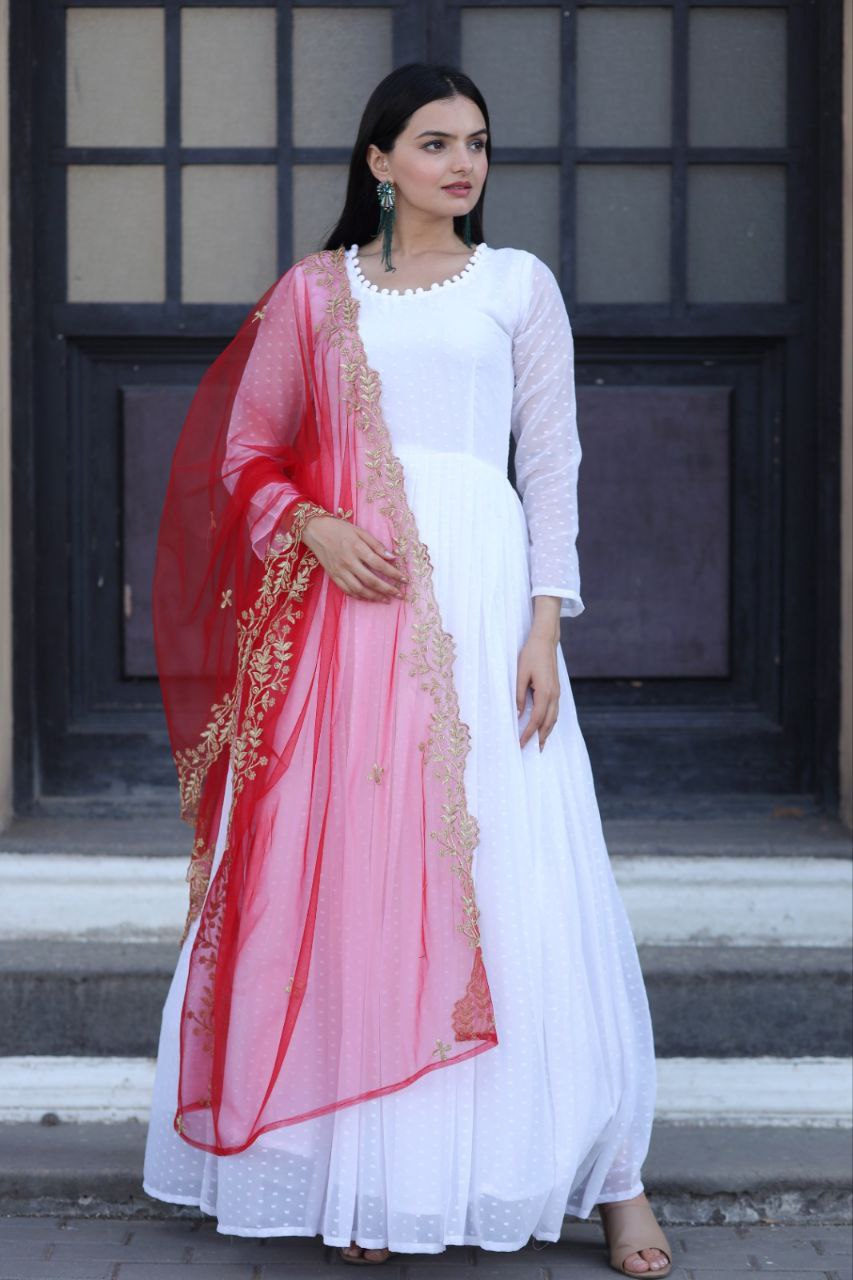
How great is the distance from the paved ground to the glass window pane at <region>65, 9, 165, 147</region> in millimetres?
2575

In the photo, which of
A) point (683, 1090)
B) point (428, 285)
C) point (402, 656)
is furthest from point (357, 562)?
point (683, 1090)

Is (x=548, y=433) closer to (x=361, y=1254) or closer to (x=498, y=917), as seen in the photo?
(x=498, y=917)

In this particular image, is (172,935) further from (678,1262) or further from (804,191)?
(804,191)

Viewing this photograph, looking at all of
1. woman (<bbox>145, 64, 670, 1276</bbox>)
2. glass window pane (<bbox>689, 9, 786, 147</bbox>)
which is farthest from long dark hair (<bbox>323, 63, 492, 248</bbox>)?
glass window pane (<bbox>689, 9, 786, 147</bbox>)

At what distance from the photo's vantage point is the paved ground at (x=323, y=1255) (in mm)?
2797

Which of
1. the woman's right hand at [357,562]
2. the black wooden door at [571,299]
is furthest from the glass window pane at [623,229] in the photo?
the woman's right hand at [357,562]

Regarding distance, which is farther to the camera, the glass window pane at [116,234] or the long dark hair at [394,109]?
→ the glass window pane at [116,234]

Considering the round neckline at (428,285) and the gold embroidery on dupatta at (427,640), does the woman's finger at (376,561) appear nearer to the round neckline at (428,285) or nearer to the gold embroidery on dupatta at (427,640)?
the gold embroidery on dupatta at (427,640)

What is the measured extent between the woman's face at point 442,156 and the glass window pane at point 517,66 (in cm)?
158

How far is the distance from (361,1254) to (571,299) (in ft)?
7.85

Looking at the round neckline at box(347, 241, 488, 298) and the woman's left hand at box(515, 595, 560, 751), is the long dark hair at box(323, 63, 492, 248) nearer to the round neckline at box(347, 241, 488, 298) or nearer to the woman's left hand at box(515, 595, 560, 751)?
the round neckline at box(347, 241, 488, 298)

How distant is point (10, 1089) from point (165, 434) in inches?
65.2

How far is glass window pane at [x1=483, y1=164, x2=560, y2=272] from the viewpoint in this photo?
4242 mm

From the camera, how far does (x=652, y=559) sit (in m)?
4.31
